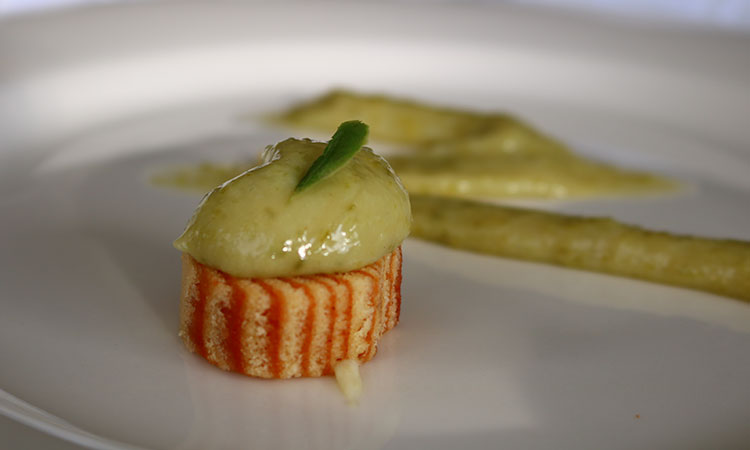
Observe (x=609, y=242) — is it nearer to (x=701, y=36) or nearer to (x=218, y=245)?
(x=218, y=245)

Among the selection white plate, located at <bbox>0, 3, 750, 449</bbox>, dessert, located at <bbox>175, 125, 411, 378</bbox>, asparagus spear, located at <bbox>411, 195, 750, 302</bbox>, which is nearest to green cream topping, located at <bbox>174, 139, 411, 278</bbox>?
dessert, located at <bbox>175, 125, 411, 378</bbox>

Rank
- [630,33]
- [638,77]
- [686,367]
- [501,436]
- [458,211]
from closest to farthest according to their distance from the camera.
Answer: [501,436] → [686,367] → [458,211] → [638,77] → [630,33]

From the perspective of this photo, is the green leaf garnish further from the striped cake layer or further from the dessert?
the striped cake layer

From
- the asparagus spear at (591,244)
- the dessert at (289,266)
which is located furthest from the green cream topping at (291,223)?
the asparagus spear at (591,244)

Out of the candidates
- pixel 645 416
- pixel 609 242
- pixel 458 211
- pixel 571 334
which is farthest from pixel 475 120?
pixel 645 416

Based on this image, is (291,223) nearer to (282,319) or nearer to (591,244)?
(282,319)

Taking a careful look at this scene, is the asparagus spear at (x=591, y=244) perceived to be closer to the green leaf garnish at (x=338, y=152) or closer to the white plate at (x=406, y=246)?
the white plate at (x=406, y=246)

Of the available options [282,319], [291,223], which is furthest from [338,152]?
[282,319]
